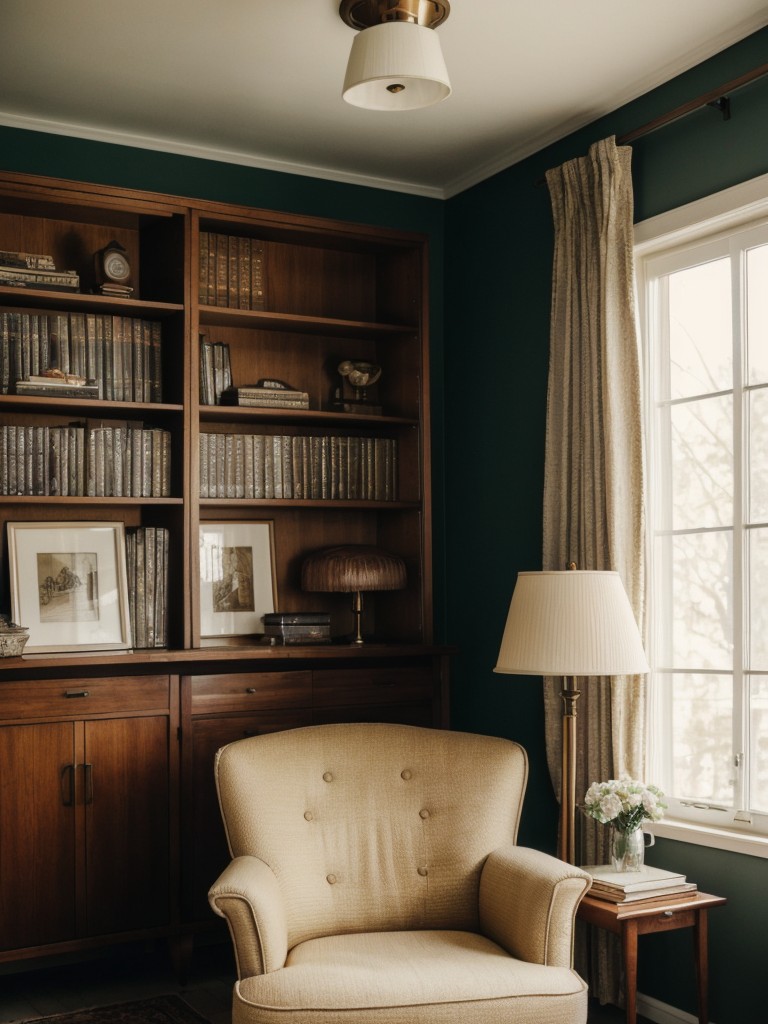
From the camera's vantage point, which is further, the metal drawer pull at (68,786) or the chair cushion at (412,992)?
the metal drawer pull at (68,786)

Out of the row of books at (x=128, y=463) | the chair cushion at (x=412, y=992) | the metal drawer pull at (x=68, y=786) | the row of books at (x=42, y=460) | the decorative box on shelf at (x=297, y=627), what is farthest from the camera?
the decorative box on shelf at (x=297, y=627)

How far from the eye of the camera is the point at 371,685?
383 cm

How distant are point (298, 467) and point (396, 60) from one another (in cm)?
171

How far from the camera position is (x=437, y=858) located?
2945 millimetres

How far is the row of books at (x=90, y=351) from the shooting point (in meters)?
3.53

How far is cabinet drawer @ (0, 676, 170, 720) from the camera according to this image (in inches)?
128

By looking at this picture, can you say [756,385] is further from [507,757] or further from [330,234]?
[330,234]

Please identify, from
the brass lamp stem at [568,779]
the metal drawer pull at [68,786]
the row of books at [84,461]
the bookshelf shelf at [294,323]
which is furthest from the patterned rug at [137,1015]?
the bookshelf shelf at [294,323]

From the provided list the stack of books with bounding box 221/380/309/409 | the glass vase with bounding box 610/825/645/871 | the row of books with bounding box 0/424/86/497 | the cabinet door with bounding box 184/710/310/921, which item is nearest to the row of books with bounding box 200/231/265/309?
the stack of books with bounding box 221/380/309/409

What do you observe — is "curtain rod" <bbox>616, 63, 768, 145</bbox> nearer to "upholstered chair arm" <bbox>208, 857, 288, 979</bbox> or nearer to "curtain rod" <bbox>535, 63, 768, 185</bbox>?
"curtain rod" <bbox>535, 63, 768, 185</bbox>

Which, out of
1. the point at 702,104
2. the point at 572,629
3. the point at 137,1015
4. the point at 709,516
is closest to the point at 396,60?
the point at 702,104

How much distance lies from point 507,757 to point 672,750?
2.04 feet

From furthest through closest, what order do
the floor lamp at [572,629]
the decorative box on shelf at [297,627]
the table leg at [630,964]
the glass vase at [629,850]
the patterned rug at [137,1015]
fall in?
the decorative box on shelf at [297,627] → the patterned rug at [137,1015] → the glass vase at [629,850] → the floor lamp at [572,629] → the table leg at [630,964]

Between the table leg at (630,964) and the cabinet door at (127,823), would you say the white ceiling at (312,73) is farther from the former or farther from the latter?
the table leg at (630,964)
